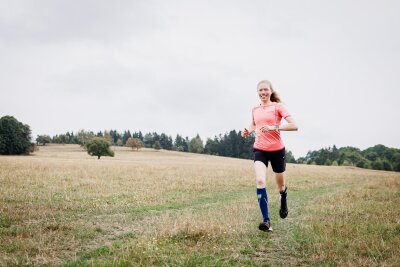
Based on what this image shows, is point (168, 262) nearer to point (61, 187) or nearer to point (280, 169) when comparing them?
point (280, 169)

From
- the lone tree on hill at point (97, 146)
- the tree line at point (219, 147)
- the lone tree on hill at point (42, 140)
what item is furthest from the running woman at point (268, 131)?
the lone tree on hill at point (42, 140)

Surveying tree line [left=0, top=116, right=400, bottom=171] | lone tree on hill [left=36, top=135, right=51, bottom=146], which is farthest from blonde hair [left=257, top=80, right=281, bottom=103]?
lone tree on hill [left=36, top=135, right=51, bottom=146]

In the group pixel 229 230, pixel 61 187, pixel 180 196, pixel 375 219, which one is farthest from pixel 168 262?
pixel 61 187

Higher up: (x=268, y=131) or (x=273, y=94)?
(x=273, y=94)

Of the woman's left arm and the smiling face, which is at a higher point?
the smiling face

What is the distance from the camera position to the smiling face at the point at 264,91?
7.73 m

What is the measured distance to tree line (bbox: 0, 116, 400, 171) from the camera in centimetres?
7781

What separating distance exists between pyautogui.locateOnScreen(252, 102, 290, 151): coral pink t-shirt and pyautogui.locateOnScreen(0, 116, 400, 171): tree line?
7269cm

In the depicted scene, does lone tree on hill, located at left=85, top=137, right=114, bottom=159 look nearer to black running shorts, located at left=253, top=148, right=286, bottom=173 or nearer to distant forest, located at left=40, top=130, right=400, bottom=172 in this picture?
distant forest, located at left=40, top=130, right=400, bottom=172

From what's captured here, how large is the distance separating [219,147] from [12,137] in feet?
255

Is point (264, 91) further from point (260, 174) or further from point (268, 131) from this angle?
point (260, 174)

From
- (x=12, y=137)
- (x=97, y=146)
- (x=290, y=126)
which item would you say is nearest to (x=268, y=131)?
(x=290, y=126)

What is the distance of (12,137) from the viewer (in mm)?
77438

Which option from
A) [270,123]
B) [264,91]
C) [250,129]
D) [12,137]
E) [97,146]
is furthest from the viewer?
[12,137]
